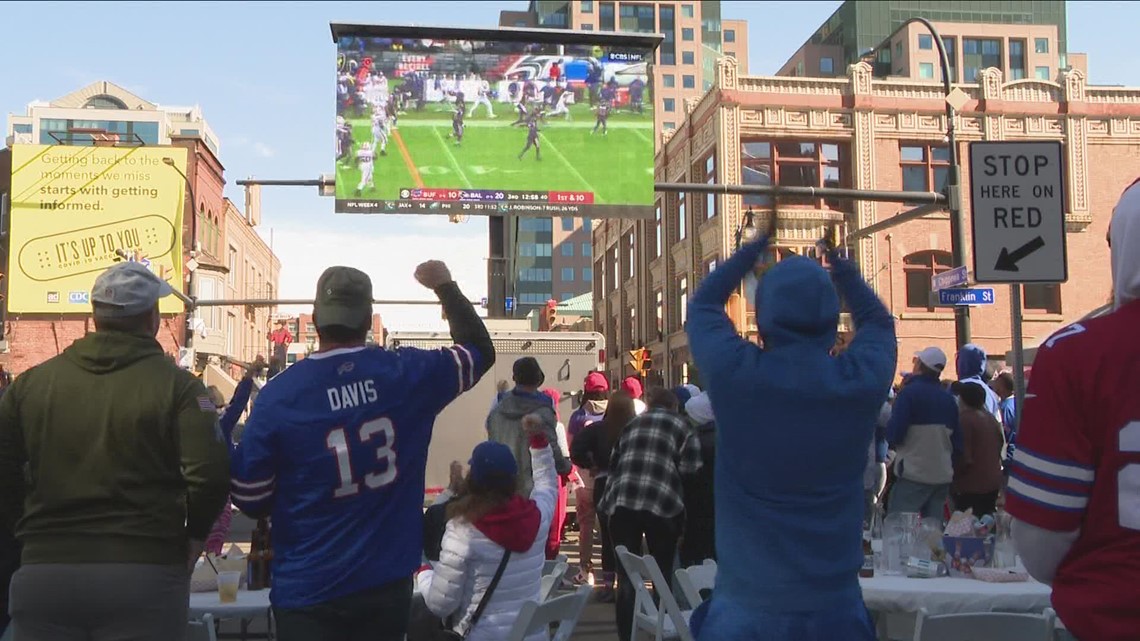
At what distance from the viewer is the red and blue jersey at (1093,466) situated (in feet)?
6.86

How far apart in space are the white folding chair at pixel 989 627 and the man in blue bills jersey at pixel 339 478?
247 centimetres

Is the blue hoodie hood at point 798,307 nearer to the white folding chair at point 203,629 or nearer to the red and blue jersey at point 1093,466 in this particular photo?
the red and blue jersey at point 1093,466

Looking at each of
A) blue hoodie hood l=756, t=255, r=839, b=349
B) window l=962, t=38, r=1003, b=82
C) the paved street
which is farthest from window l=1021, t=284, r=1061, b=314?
window l=962, t=38, r=1003, b=82

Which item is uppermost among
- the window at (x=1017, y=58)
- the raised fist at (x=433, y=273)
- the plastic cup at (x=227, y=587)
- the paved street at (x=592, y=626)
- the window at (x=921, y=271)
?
the window at (x=1017, y=58)

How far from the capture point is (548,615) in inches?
188

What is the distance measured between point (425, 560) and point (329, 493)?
290 centimetres

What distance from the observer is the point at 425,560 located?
20.4 ft

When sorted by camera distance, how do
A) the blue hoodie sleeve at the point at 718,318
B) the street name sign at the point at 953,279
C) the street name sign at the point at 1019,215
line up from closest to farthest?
the blue hoodie sleeve at the point at 718,318, the street name sign at the point at 1019,215, the street name sign at the point at 953,279

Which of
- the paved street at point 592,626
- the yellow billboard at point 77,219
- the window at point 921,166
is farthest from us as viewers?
the yellow billboard at point 77,219

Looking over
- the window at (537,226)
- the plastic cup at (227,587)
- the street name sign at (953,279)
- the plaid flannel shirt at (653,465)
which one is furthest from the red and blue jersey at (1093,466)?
the window at (537,226)

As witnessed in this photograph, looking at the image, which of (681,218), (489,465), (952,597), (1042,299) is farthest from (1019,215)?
(681,218)

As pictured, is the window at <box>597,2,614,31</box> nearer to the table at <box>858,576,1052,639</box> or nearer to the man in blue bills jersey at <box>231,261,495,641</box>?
the table at <box>858,576,1052,639</box>

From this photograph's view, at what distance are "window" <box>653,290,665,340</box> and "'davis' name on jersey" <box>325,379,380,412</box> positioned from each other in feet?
138

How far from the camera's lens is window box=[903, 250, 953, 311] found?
1416 inches
